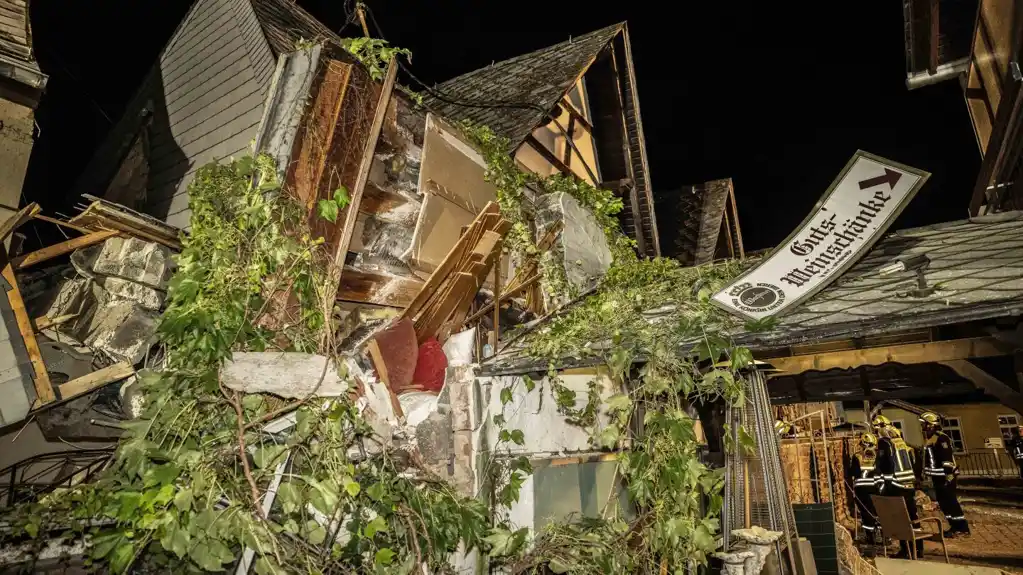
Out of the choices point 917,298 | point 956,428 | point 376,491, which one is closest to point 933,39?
point 917,298

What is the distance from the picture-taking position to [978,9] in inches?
310

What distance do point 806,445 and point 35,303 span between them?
1678cm

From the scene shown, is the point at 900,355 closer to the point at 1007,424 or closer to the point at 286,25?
the point at 286,25

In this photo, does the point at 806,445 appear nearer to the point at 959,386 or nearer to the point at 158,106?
the point at 959,386

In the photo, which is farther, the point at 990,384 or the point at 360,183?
the point at 360,183

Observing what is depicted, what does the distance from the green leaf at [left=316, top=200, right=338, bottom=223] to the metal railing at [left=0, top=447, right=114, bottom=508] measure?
3514 mm

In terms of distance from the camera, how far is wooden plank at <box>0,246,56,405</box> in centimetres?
565

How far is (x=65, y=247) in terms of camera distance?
5695 millimetres

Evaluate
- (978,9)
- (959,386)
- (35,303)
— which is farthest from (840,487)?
(35,303)

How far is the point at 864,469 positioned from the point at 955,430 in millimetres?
21923

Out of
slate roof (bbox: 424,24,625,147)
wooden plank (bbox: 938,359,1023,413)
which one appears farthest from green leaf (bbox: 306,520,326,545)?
slate roof (bbox: 424,24,625,147)

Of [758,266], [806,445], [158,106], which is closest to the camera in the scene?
[758,266]

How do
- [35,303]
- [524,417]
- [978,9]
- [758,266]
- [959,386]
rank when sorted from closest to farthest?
[758,266] → [524,417] → [35,303] → [959,386] → [978,9]

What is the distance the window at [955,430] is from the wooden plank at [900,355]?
30.0 meters
